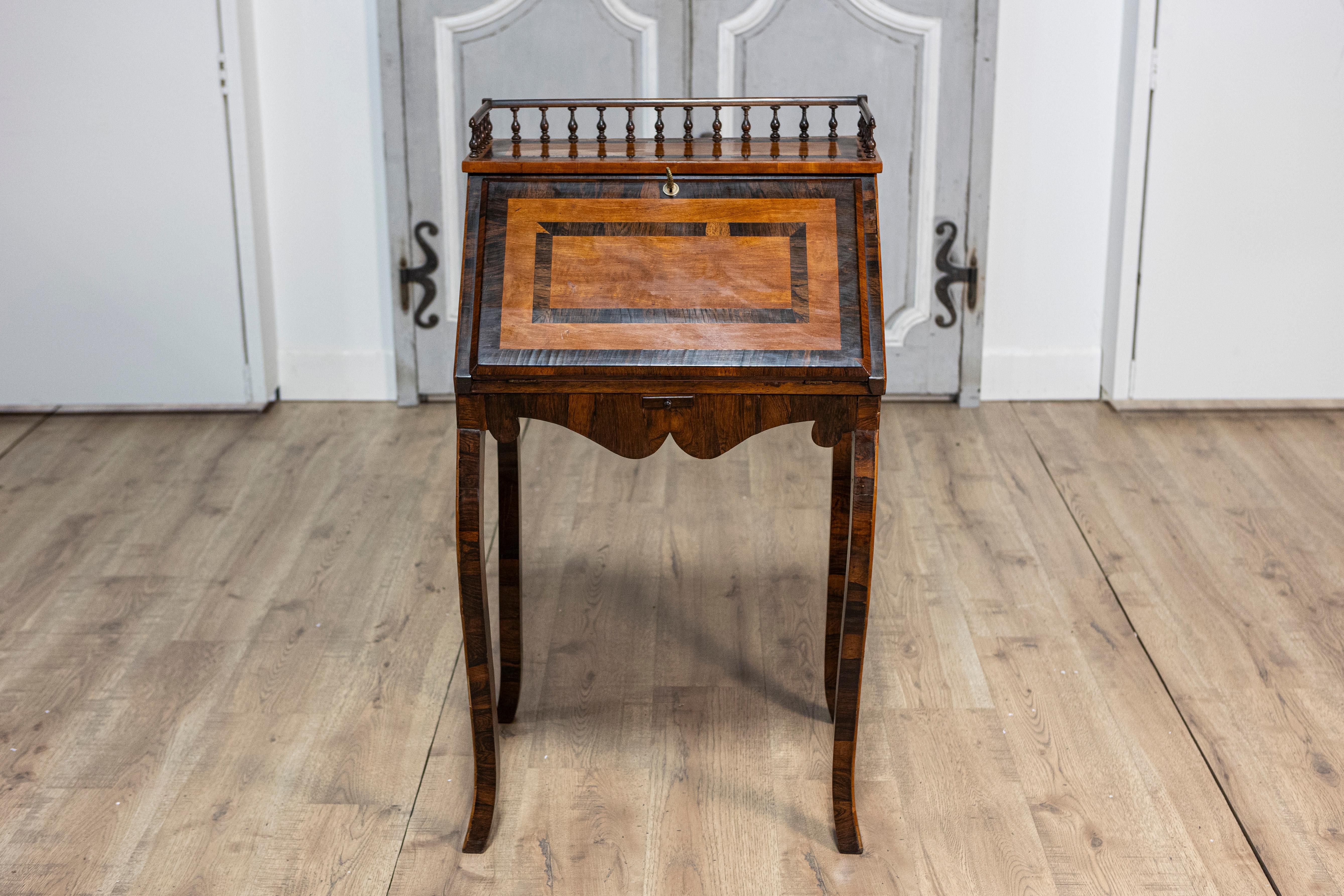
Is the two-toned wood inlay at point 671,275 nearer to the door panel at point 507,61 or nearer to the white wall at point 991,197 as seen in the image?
the door panel at point 507,61

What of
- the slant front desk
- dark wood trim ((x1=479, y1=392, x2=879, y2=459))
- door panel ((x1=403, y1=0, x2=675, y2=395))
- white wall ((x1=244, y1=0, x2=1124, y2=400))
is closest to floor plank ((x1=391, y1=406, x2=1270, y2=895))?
the slant front desk

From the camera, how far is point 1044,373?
12.6ft

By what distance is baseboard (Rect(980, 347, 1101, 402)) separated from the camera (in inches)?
151

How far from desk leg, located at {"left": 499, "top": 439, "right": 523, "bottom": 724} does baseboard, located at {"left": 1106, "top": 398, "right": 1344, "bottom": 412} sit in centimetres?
226

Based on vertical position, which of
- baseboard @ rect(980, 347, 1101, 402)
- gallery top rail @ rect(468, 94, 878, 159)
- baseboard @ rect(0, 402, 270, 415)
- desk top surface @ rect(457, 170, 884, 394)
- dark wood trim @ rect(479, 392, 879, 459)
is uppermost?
gallery top rail @ rect(468, 94, 878, 159)

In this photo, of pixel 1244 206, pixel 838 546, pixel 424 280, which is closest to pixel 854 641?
pixel 838 546

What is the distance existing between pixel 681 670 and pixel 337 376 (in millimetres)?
1918

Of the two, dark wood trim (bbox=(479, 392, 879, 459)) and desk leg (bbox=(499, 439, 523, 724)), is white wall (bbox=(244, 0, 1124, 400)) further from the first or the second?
dark wood trim (bbox=(479, 392, 879, 459))

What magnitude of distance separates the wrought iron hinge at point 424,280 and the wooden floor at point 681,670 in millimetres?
419

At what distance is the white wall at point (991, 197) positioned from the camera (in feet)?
11.7

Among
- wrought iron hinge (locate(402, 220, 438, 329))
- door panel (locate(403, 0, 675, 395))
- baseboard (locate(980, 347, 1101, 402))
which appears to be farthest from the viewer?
baseboard (locate(980, 347, 1101, 402))

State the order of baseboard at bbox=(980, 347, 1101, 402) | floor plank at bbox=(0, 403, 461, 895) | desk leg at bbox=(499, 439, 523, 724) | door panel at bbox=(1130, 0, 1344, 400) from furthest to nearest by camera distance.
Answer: baseboard at bbox=(980, 347, 1101, 402), door panel at bbox=(1130, 0, 1344, 400), desk leg at bbox=(499, 439, 523, 724), floor plank at bbox=(0, 403, 461, 895)

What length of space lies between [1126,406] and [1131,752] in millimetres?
1854

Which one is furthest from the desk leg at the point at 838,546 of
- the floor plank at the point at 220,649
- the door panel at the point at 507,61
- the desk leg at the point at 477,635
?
the door panel at the point at 507,61
